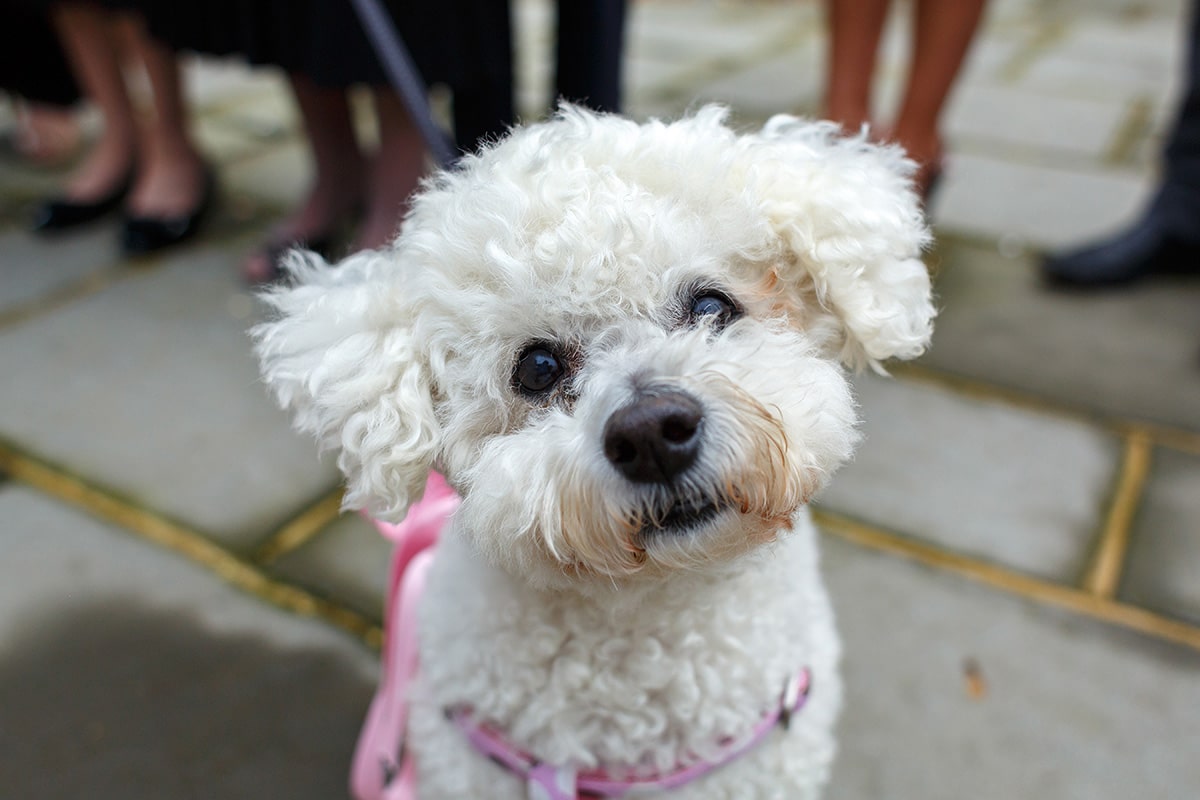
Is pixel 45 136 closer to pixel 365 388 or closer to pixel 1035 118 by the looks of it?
pixel 365 388

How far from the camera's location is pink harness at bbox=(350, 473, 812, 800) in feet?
3.59

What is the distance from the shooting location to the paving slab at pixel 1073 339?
2.36m

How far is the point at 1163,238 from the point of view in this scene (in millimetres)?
2887

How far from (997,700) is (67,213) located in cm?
355

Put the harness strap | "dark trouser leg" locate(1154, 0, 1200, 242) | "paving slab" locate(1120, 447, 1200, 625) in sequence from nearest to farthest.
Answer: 1. the harness strap
2. "paving slab" locate(1120, 447, 1200, 625)
3. "dark trouser leg" locate(1154, 0, 1200, 242)

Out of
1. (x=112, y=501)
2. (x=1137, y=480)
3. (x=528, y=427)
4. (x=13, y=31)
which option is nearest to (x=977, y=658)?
(x=1137, y=480)

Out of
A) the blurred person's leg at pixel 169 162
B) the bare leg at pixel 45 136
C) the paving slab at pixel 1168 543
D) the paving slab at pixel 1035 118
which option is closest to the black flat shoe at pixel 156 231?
the blurred person's leg at pixel 169 162

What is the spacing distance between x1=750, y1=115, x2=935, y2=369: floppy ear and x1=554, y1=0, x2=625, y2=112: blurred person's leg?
788 mm

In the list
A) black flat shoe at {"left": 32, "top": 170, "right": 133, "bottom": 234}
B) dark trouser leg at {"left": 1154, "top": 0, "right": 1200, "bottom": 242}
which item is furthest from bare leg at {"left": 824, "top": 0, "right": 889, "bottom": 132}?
black flat shoe at {"left": 32, "top": 170, "right": 133, "bottom": 234}

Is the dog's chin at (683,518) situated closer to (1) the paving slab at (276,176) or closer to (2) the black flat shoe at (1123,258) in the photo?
(2) the black flat shoe at (1123,258)

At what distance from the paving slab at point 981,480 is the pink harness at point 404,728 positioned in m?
0.91

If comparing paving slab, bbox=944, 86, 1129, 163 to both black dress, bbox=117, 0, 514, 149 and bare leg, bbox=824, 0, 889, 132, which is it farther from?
black dress, bbox=117, 0, 514, 149

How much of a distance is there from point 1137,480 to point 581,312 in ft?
5.50

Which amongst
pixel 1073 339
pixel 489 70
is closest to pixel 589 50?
pixel 489 70
